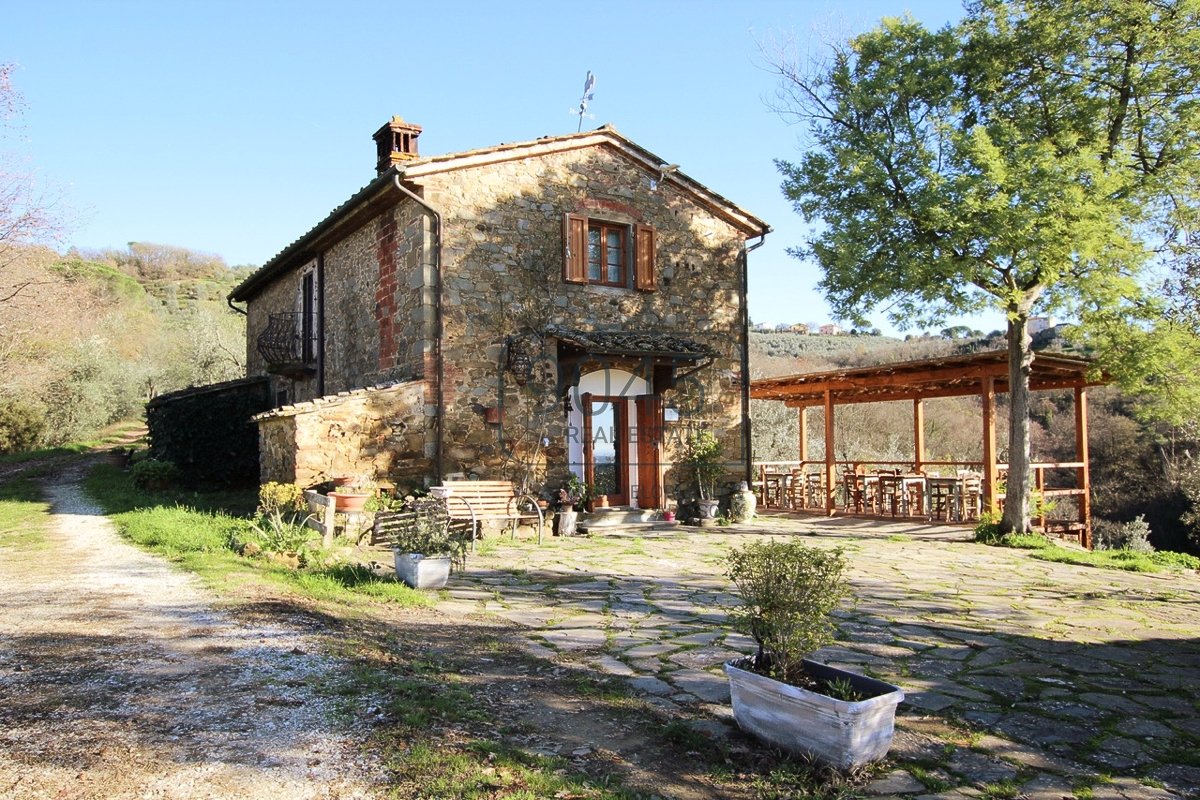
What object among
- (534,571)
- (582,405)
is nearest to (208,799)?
(534,571)

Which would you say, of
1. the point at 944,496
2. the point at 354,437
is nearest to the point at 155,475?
the point at 354,437

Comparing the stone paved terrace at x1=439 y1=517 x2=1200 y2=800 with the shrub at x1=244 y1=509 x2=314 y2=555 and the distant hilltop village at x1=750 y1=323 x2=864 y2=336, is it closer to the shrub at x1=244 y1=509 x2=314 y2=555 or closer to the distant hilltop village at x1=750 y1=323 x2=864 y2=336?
the shrub at x1=244 y1=509 x2=314 y2=555

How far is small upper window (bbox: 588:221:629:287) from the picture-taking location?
12414mm

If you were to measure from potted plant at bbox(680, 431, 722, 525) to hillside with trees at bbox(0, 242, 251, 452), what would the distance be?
43.3 ft

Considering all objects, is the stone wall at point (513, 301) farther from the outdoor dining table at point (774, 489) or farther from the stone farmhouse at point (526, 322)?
the outdoor dining table at point (774, 489)

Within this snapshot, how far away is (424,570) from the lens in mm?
6785

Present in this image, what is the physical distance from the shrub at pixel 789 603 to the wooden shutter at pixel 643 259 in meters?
9.19

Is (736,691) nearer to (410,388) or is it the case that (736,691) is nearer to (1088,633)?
(1088,633)

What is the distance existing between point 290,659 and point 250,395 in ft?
43.7

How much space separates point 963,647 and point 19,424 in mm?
25608

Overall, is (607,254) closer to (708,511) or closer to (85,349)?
(708,511)

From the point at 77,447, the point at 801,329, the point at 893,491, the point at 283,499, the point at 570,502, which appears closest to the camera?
the point at 283,499

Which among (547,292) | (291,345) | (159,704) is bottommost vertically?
(159,704)

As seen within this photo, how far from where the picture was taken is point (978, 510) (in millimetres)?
13703
